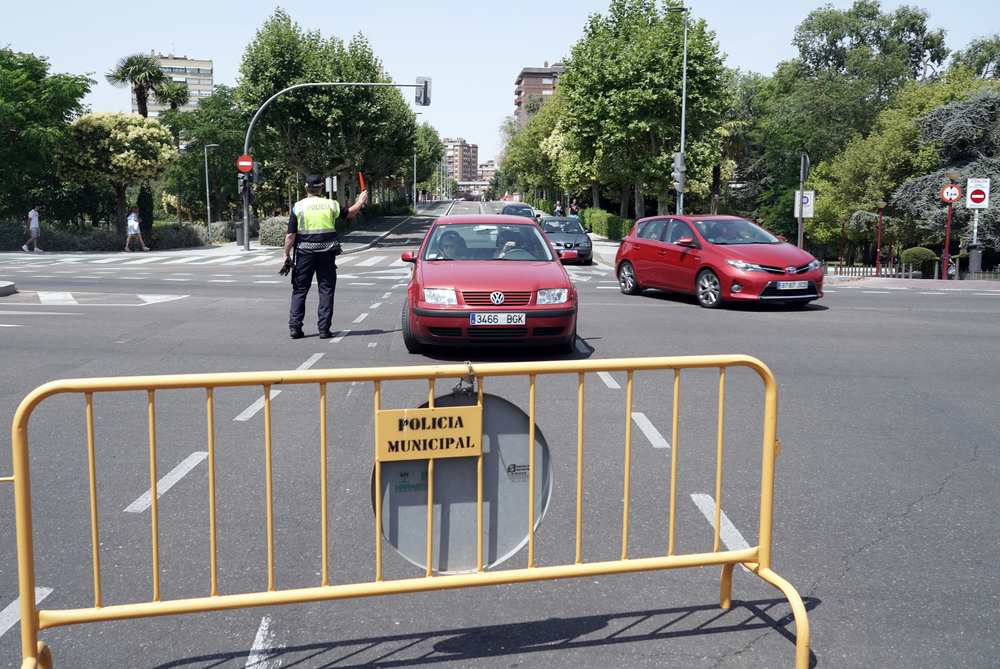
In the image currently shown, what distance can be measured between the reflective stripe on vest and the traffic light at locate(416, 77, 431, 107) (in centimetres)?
2026

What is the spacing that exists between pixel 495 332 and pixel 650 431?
3.16m

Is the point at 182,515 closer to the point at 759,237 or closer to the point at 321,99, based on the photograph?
the point at 759,237

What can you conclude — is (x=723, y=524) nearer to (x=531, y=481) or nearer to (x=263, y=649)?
(x=531, y=481)

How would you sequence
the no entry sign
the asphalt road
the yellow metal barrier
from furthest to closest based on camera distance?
the no entry sign
the asphalt road
the yellow metal barrier

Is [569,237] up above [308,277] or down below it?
below

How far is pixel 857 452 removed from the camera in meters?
6.12

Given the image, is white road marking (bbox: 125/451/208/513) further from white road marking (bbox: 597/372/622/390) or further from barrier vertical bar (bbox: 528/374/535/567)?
white road marking (bbox: 597/372/622/390)

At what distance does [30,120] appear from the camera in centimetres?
3594

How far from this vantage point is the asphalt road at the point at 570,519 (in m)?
3.37

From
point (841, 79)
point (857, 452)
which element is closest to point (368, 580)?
point (857, 452)

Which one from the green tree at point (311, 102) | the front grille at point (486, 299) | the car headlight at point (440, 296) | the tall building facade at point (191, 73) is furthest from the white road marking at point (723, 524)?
the tall building facade at point (191, 73)

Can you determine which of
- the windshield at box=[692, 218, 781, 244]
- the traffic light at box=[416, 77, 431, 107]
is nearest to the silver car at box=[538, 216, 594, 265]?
the traffic light at box=[416, 77, 431, 107]

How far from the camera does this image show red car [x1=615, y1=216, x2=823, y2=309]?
1524 cm

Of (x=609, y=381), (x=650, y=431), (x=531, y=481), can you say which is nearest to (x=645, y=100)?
(x=609, y=381)
